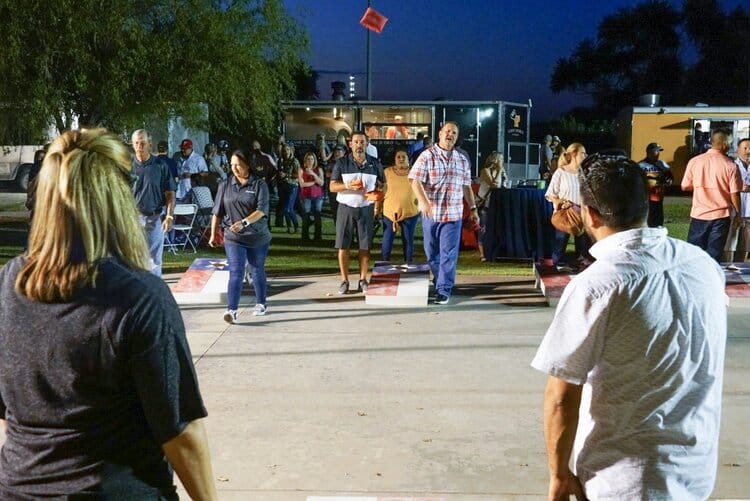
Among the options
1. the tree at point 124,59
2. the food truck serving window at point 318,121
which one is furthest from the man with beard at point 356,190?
the food truck serving window at point 318,121

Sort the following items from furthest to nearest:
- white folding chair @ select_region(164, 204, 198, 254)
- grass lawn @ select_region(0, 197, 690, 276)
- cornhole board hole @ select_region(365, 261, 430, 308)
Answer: white folding chair @ select_region(164, 204, 198, 254) → grass lawn @ select_region(0, 197, 690, 276) → cornhole board hole @ select_region(365, 261, 430, 308)

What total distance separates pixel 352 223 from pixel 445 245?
1.13 m

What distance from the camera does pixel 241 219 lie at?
795 cm

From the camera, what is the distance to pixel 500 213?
40.1 ft

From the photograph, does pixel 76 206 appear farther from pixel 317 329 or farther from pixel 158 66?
pixel 158 66

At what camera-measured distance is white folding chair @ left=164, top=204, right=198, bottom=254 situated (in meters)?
13.3

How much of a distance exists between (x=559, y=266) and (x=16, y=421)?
9574mm

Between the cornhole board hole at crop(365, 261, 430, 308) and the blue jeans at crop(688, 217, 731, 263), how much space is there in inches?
125

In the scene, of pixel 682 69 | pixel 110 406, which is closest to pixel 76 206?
pixel 110 406

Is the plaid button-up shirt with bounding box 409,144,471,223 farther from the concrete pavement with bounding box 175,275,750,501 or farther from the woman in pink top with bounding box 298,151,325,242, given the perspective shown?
the woman in pink top with bounding box 298,151,325,242

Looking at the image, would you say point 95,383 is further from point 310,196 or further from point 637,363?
point 310,196

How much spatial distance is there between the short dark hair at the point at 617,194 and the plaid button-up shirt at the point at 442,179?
658cm

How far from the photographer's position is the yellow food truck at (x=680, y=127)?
25375 millimetres

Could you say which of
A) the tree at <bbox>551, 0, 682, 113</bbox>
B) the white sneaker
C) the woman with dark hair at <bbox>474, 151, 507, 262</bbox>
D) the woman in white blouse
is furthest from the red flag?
the tree at <bbox>551, 0, 682, 113</bbox>
